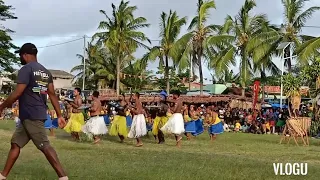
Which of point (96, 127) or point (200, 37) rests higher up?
point (200, 37)

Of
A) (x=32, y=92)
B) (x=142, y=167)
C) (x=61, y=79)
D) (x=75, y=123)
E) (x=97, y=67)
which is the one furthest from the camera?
(x=61, y=79)

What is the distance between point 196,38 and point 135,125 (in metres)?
20.2

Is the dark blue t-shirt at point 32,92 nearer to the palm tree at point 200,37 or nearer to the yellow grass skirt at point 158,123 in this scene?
the yellow grass skirt at point 158,123

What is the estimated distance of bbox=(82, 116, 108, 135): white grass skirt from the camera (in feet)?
45.6

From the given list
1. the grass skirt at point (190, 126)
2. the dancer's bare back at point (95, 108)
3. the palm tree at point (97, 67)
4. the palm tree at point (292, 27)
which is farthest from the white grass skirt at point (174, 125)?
the palm tree at point (97, 67)

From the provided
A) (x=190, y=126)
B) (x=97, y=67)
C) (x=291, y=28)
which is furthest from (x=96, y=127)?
(x=97, y=67)

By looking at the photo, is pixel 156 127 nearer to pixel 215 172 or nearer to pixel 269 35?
pixel 215 172

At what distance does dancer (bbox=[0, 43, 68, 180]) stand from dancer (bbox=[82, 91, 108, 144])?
7.39m

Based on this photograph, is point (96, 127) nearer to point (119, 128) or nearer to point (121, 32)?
point (119, 128)

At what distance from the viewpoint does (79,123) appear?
14.8m

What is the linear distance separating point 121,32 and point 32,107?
94.9 feet

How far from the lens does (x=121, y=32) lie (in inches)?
1374

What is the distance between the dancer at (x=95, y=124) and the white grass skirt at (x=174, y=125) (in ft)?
Answer: 5.75

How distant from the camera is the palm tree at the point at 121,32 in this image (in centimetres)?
3484
